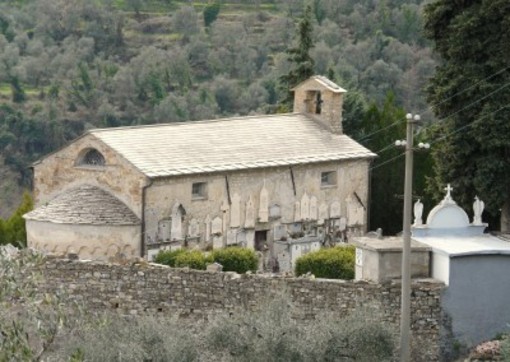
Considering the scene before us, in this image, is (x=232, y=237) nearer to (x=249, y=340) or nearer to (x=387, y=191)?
(x=387, y=191)

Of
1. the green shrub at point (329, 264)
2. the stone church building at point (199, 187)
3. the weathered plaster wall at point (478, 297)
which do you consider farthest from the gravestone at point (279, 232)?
the weathered plaster wall at point (478, 297)

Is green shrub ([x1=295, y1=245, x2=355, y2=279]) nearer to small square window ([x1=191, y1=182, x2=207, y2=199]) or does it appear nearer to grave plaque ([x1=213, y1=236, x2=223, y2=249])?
grave plaque ([x1=213, y1=236, x2=223, y2=249])

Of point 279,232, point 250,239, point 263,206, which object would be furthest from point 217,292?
point 279,232

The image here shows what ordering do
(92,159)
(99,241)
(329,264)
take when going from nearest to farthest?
(329,264)
(99,241)
(92,159)

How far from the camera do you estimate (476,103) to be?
37.8m

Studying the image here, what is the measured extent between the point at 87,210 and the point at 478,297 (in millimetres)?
10742

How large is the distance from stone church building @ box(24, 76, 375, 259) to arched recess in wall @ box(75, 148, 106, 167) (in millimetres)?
22

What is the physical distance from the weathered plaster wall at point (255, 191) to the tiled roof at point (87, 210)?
0.63 meters

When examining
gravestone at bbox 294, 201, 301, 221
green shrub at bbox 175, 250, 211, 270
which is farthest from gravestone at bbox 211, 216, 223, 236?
green shrub at bbox 175, 250, 211, 270

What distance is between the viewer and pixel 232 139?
140ft

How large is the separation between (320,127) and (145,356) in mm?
18193

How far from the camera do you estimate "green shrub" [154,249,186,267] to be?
121 ft

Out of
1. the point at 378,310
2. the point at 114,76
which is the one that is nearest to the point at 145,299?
the point at 378,310

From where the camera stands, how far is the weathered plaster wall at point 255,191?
3981 cm
